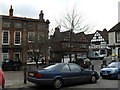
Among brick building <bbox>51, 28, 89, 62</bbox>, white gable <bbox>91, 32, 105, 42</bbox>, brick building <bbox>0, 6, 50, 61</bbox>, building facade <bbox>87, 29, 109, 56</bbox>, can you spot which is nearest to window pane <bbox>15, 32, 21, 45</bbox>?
brick building <bbox>0, 6, 50, 61</bbox>

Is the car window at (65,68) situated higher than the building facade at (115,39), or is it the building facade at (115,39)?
the building facade at (115,39)

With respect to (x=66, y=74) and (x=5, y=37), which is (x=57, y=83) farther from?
(x=5, y=37)

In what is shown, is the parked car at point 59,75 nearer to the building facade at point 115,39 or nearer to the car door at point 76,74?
the car door at point 76,74

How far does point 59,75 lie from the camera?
10039 millimetres

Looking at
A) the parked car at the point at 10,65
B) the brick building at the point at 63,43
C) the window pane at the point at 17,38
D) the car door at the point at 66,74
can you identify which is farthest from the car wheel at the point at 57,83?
the window pane at the point at 17,38

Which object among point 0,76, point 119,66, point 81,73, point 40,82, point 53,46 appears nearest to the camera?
point 0,76

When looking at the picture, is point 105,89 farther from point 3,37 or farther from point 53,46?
point 3,37

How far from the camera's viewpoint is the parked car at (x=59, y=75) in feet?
31.2

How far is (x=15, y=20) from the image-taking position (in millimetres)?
29172

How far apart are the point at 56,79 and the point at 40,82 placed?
996mm

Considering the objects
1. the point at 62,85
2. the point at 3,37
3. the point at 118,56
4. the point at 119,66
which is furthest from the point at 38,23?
the point at 62,85

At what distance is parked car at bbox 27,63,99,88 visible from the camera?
9508 mm

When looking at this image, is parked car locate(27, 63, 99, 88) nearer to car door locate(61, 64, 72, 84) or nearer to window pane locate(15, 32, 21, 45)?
car door locate(61, 64, 72, 84)

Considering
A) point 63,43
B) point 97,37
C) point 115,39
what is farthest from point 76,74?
point 97,37
